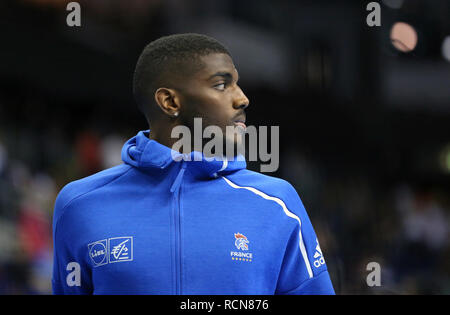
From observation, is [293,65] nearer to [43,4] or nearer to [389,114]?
[389,114]

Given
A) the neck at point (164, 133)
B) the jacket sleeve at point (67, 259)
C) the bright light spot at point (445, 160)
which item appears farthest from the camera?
the bright light spot at point (445, 160)

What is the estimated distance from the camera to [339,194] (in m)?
13.2

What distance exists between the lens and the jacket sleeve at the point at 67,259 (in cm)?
220

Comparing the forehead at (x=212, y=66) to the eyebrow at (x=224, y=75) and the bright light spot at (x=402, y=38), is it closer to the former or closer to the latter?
the eyebrow at (x=224, y=75)

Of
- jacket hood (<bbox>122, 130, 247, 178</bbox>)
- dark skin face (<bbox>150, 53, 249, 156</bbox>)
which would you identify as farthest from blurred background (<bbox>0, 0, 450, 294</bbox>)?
dark skin face (<bbox>150, 53, 249, 156</bbox>)

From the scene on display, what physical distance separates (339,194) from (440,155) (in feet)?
12.9

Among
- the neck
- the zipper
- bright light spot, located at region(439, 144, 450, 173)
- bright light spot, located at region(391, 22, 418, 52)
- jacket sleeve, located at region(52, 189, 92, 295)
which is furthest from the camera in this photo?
bright light spot, located at region(439, 144, 450, 173)

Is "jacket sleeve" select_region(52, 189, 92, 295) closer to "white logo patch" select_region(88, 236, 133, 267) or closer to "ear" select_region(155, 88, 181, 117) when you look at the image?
"white logo patch" select_region(88, 236, 133, 267)

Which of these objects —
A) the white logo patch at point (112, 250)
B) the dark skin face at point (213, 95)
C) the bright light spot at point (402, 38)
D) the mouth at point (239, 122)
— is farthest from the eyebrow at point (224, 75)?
the bright light spot at point (402, 38)

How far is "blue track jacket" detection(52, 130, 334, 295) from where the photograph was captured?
2.08m

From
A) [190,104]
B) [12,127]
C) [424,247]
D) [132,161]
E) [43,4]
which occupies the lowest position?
[424,247]

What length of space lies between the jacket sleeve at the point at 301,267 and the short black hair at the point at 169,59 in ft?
1.77

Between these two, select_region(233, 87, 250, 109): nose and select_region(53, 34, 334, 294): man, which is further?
select_region(233, 87, 250, 109): nose

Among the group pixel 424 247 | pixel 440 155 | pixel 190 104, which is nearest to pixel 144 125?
pixel 424 247
